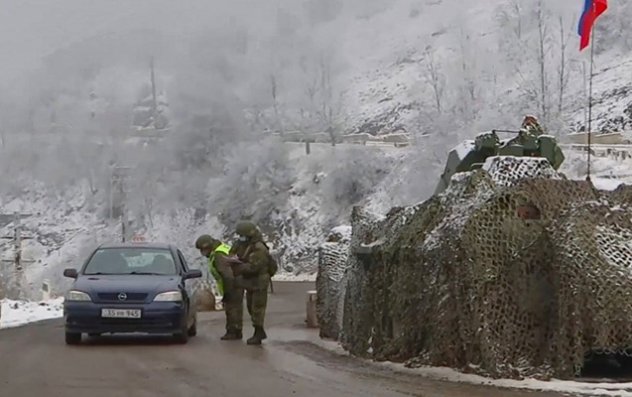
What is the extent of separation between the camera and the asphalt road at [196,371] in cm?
1112

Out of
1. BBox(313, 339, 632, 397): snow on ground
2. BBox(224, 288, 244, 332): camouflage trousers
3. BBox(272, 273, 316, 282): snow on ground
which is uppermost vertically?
BBox(224, 288, 244, 332): camouflage trousers

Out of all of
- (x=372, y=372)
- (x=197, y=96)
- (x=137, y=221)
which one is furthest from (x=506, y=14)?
(x=372, y=372)

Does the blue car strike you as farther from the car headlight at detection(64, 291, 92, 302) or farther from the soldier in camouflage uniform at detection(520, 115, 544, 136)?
the soldier in camouflage uniform at detection(520, 115, 544, 136)

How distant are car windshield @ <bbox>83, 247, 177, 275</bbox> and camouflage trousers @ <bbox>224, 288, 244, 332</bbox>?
0.92m

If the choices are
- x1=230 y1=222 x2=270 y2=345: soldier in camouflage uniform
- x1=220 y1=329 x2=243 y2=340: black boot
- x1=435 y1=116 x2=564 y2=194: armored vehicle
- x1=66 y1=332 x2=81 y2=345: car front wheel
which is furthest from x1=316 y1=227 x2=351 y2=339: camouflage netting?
x1=66 y1=332 x2=81 y2=345: car front wheel

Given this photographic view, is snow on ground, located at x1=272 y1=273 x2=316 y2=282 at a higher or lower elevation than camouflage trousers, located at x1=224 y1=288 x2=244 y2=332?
lower

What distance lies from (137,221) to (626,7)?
150 ft

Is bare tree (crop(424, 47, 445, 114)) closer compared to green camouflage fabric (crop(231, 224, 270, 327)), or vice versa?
green camouflage fabric (crop(231, 224, 270, 327))

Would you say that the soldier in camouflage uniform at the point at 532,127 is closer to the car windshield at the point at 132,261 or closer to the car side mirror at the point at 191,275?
the car side mirror at the point at 191,275

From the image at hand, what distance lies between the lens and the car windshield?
672 inches

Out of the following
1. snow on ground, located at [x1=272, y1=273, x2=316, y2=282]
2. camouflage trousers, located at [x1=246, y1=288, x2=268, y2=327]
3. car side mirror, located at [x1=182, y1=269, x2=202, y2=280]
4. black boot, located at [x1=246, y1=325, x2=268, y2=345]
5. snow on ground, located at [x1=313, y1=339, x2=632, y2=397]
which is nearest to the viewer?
snow on ground, located at [x1=313, y1=339, x2=632, y2=397]

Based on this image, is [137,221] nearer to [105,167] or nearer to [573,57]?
[105,167]

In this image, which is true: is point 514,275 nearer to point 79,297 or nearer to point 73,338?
point 79,297

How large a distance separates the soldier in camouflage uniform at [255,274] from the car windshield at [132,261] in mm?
1055
